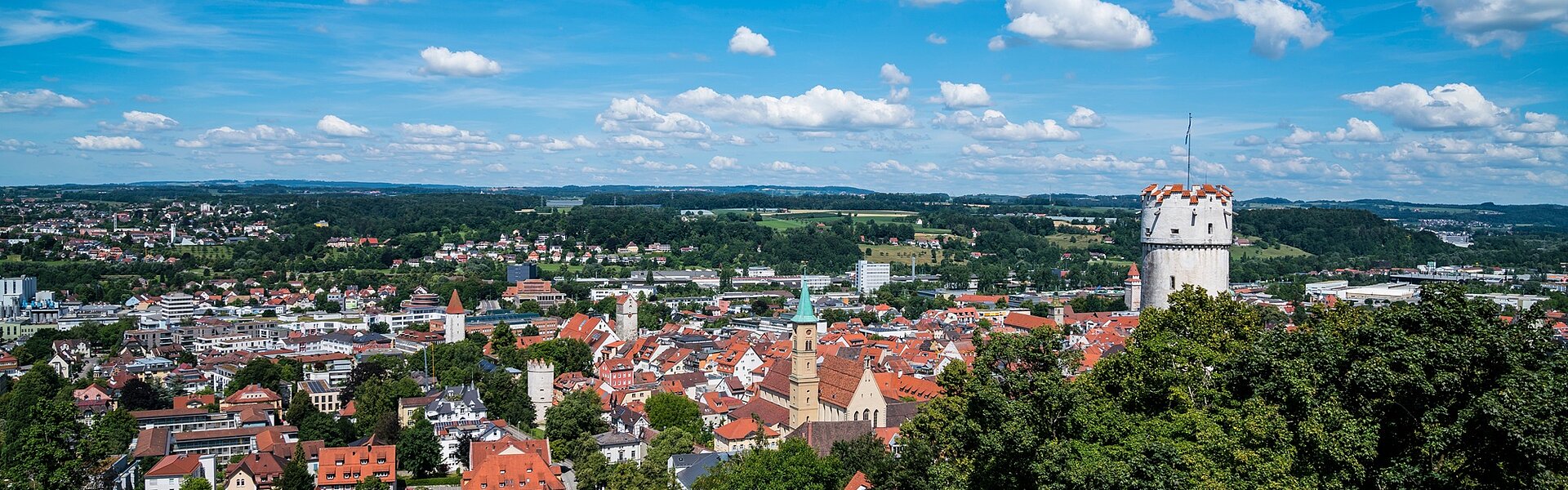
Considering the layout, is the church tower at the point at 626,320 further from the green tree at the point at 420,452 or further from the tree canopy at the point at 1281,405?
the tree canopy at the point at 1281,405

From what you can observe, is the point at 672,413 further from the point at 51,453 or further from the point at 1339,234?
the point at 1339,234

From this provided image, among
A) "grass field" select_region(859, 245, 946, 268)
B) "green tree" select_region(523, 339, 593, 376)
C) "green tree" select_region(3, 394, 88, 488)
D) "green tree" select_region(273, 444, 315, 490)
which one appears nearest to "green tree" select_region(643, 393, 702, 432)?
"green tree" select_region(273, 444, 315, 490)

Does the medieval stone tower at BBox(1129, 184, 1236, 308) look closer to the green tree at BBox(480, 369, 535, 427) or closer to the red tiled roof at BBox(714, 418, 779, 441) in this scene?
the red tiled roof at BBox(714, 418, 779, 441)

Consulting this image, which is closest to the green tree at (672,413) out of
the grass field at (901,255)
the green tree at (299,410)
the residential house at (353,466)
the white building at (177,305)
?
the residential house at (353,466)

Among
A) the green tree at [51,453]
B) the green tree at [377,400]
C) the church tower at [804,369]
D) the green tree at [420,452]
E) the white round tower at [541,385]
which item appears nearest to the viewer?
the green tree at [51,453]

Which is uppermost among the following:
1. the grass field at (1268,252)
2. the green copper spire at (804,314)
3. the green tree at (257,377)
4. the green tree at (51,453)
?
the green copper spire at (804,314)

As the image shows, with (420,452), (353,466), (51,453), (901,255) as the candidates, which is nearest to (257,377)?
(420,452)

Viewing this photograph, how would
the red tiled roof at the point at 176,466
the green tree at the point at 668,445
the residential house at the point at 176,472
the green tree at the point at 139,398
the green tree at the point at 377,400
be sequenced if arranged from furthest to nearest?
the green tree at the point at 139,398 → the green tree at the point at 377,400 → the red tiled roof at the point at 176,466 → the residential house at the point at 176,472 → the green tree at the point at 668,445
